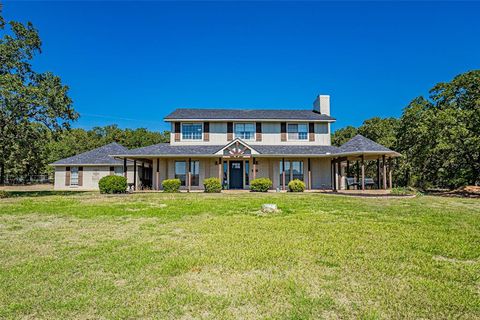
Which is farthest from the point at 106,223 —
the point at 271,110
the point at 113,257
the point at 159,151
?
the point at 271,110

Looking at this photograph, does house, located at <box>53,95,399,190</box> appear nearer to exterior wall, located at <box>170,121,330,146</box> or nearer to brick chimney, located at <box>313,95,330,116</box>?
exterior wall, located at <box>170,121,330,146</box>

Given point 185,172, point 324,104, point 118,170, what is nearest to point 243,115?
point 185,172

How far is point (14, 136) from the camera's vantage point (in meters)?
19.3

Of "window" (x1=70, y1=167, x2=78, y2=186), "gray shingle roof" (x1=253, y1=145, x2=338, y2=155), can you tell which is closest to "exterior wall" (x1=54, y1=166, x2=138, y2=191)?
"window" (x1=70, y1=167, x2=78, y2=186)

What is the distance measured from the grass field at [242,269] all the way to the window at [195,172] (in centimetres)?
1392

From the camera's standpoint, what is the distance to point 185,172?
74.9 feet

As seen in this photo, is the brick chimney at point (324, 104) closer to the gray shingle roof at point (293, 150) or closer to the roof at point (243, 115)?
the roof at point (243, 115)

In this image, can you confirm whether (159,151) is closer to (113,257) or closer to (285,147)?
(285,147)

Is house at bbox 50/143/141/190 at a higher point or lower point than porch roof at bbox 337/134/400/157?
lower

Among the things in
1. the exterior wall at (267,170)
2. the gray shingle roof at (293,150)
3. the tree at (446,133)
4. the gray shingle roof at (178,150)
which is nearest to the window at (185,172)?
the exterior wall at (267,170)

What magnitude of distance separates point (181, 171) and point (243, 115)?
21.5 ft

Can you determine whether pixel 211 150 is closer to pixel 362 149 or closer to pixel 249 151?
pixel 249 151

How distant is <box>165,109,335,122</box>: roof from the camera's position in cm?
2367

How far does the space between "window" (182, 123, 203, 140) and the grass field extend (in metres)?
15.3
